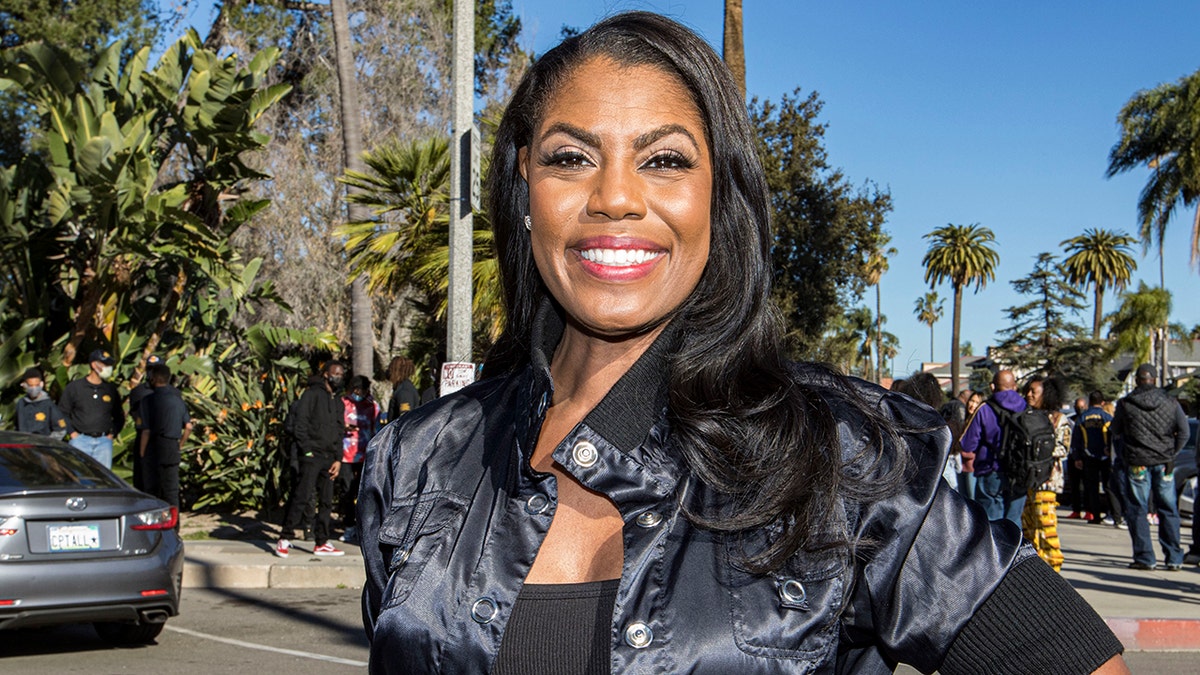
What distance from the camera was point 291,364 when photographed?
1520cm

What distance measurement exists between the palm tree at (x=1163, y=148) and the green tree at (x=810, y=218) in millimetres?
10111

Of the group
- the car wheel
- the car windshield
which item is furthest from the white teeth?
the car wheel

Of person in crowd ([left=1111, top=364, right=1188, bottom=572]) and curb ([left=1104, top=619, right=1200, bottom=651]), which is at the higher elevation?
person in crowd ([left=1111, top=364, right=1188, bottom=572])

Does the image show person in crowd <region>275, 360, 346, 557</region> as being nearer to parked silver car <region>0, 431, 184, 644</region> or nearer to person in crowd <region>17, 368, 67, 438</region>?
person in crowd <region>17, 368, 67, 438</region>

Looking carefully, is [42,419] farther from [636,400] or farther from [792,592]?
[792,592]

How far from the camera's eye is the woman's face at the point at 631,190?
1.76m

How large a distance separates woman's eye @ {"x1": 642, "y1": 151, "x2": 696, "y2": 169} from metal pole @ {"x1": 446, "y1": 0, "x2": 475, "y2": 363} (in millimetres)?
7378

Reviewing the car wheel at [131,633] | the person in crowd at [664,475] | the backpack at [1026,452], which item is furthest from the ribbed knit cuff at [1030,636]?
the backpack at [1026,452]

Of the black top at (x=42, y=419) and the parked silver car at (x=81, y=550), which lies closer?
the parked silver car at (x=81, y=550)

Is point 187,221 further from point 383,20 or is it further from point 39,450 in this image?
point 383,20

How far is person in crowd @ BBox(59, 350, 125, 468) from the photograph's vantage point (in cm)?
1193

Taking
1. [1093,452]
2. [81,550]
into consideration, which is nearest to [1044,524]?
[1093,452]

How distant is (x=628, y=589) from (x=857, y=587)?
29 cm

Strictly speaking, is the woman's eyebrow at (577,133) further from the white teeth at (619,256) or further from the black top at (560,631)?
the black top at (560,631)
